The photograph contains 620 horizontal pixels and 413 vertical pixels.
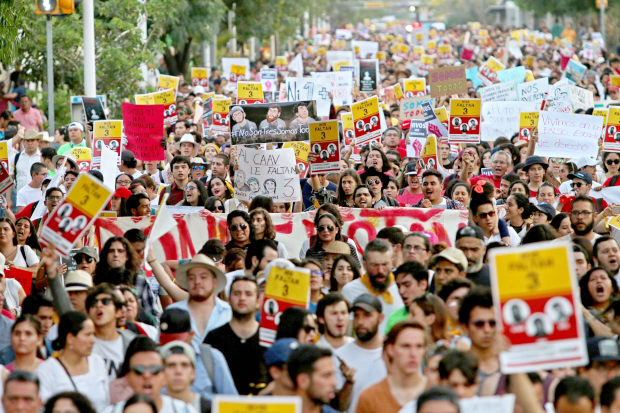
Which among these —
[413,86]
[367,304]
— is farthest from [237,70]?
[367,304]

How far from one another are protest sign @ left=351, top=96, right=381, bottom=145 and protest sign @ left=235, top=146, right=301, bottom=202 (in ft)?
9.57

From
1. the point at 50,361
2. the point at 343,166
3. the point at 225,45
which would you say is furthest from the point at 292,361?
the point at 225,45

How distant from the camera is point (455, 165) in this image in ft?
51.4

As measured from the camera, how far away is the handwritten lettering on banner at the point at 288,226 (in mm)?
11648

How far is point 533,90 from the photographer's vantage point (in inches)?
804

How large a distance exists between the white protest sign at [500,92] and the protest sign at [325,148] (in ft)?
24.5

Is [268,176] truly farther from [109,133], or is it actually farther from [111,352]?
[111,352]

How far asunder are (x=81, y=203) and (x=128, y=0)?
16.7m

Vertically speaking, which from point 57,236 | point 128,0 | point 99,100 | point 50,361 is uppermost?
point 128,0

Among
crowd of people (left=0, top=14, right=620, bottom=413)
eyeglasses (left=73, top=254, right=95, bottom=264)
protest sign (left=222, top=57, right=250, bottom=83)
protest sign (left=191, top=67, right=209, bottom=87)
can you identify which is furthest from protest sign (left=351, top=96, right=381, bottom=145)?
protest sign (left=191, top=67, right=209, bottom=87)

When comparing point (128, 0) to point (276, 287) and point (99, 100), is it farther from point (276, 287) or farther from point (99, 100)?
point (276, 287)

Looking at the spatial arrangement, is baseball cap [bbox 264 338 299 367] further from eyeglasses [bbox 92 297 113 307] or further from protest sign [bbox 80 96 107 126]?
protest sign [bbox 80 96 107 126]

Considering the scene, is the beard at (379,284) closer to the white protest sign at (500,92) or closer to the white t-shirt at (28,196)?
the white t-shirt at (28,196)

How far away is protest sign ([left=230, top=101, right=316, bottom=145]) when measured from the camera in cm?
1394
